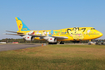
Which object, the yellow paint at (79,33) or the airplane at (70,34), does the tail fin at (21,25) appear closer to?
the airplane at (70,34)

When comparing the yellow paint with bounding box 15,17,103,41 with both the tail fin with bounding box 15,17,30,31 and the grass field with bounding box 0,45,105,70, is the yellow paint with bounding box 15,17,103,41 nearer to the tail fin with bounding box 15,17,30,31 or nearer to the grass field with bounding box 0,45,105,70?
the tail fin with bounding box 15,17,30,31

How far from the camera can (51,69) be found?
7.68m

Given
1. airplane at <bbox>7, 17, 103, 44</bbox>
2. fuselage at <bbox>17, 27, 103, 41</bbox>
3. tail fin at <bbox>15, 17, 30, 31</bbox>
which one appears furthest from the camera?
tail fin at <bbox>15, 17, 30, 31</bbox>

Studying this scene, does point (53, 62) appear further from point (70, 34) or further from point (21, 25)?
point (21, 25)

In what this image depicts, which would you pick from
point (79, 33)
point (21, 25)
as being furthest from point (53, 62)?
point (21, 25)

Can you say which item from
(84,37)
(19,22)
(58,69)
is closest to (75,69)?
(58,69)

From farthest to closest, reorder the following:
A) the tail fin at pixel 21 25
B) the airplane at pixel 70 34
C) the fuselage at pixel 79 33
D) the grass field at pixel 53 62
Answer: the tail fin at pixel 21 25 < the airplane at pixel 70 34 < the fuselage at pixel 79 33 < the grass field at pixel 53 62

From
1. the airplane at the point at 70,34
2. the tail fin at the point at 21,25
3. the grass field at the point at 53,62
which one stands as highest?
the tail fin at the point at 21,25

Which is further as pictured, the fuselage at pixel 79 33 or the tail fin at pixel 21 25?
the tail fin at pixel 21 25

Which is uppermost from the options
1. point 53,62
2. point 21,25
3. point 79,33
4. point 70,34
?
point 21,25

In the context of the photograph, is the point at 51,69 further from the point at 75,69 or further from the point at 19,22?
the point at 19,22

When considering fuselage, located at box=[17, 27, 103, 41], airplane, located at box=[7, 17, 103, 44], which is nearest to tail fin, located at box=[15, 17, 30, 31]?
→ airplane, located at box=[7, 17, 103, 44]

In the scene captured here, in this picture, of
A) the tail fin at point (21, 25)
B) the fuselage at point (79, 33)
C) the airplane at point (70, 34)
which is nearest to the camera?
the fuselage at point (79, 33)

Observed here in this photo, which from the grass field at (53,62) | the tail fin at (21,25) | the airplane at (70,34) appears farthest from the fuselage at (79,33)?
the grass field at (53,62)
